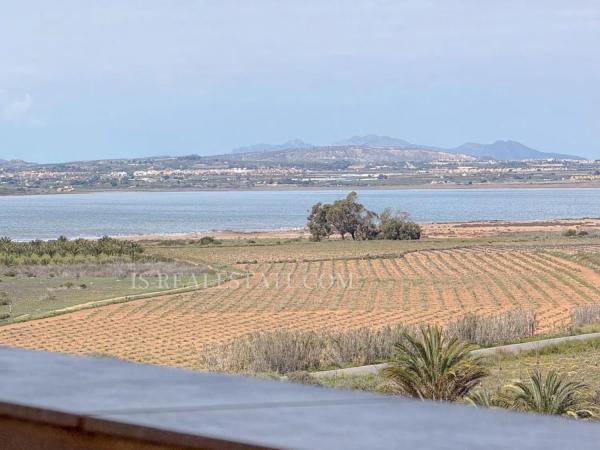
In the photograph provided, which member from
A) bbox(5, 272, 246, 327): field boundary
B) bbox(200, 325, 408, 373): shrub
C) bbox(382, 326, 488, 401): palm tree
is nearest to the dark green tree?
bbox(5, 272, 246, 327): field boundary

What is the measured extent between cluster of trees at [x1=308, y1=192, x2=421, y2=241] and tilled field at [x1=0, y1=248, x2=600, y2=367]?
21.7 meters

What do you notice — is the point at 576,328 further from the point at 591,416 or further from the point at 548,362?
the point at 591,416

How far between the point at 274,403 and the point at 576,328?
27935 millimetres

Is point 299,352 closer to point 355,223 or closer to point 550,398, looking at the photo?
point 550,398

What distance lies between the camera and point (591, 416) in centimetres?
1187

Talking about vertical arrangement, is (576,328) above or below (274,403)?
below

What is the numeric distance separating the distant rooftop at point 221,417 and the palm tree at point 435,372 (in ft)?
43.4

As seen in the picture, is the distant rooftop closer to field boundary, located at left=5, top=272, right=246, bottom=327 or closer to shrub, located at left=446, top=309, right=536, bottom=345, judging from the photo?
shrub, located at left=446, top=309, right=536, bottom=345

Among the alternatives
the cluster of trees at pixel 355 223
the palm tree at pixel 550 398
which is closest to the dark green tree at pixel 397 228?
the cluster of trees at pixel 355 223

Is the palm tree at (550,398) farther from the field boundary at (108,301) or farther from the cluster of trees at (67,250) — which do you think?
the cluster of trees at (67,250)

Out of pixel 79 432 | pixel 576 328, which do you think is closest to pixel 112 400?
pixel 79 432

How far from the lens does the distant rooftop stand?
1.01 m

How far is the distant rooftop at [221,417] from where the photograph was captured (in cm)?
101

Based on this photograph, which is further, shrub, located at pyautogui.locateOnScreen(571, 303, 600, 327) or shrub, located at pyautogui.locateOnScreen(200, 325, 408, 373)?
shrub, located at pyautogui.locateOnScreen(571, 303, 600, 327)
